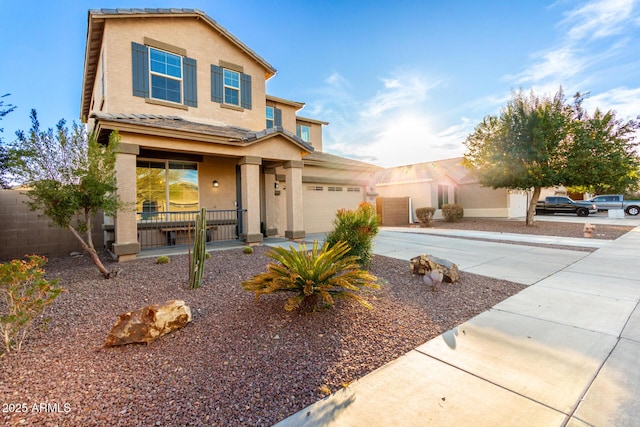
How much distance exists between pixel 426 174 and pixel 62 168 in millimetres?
19354

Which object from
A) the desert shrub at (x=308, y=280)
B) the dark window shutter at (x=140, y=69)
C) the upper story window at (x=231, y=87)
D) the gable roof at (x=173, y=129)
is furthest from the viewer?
the upper story window at (x=231, y=87)

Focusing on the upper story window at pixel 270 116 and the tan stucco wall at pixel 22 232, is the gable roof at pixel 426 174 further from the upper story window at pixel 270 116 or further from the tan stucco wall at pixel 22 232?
the tan stucco wall at pixel 22 232

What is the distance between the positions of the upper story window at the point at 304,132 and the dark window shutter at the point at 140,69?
7485mm

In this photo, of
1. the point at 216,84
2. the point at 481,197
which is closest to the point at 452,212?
the point at 481,197

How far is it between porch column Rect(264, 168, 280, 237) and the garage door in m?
1.51

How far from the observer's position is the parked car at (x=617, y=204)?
78.7ft

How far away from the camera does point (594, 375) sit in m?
2.54

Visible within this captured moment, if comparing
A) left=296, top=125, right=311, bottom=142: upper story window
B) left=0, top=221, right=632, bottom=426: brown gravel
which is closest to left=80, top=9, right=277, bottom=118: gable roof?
left=296, top=125, right=311, bottom=142: upper story window

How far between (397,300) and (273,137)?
7.17 meters

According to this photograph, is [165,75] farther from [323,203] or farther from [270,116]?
[323,203]

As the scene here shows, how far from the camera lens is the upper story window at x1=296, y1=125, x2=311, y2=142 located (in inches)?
596

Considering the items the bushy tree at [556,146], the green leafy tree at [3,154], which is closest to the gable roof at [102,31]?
the green leafy tree at [3,154]

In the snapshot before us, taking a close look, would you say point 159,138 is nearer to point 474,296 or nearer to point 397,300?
point 397,300

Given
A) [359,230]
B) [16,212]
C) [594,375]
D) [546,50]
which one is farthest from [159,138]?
[546,50]
